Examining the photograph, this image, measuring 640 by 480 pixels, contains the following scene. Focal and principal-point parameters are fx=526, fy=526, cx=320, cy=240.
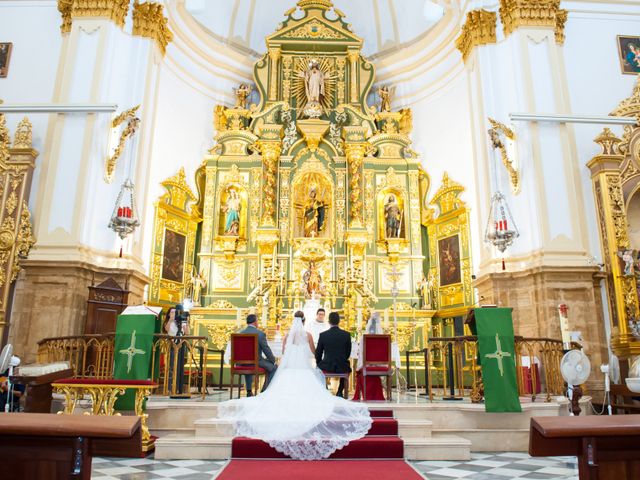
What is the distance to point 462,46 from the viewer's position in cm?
1273

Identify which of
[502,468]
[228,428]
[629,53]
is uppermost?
[629,53]

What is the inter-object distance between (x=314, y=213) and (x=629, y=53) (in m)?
8.36

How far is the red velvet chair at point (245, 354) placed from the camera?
7621 mm

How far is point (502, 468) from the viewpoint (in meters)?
5.44

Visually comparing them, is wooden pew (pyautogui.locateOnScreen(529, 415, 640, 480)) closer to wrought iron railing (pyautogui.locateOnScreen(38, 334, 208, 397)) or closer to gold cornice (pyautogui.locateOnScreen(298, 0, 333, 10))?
wrought iron railing (pyautogui.locateOnScreen(38, 334, 208, 397))

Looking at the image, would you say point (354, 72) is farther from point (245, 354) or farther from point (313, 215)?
point (245, 354)

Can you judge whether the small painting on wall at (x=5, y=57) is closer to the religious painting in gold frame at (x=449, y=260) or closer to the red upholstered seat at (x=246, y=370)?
the red upholstered seat at (x=246, y=370)

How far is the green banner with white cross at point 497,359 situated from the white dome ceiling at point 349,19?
11.3m

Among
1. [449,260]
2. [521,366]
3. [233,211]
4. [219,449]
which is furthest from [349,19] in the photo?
[219,449]

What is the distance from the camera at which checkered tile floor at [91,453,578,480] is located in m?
4.92

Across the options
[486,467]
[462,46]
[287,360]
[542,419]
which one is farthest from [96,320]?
[462,46]

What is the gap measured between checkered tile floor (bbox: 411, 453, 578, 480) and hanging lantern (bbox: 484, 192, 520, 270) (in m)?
4.94

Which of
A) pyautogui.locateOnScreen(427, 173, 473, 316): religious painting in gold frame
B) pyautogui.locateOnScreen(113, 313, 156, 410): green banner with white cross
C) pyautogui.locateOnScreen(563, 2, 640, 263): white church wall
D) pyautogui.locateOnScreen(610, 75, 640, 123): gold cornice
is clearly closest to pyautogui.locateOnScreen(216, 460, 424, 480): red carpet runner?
pyautogui.locateOnScreen(113, 313, 156, 410): green banner with white cross

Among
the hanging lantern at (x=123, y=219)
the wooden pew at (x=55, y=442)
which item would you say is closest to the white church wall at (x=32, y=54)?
the hanging lantern at (x=123, y=219)
